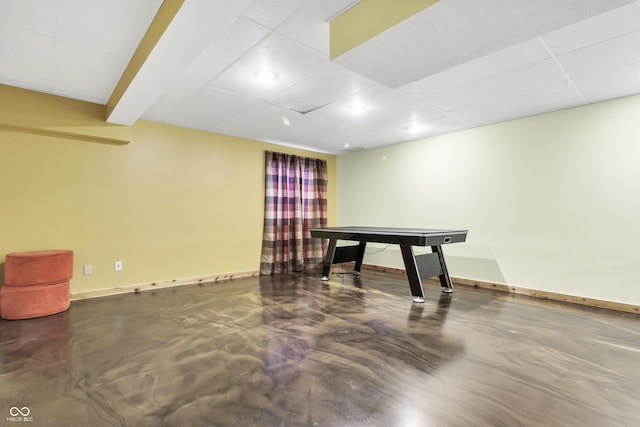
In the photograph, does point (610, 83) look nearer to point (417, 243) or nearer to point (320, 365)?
point (417, 243)

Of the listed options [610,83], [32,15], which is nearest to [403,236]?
[610,83]

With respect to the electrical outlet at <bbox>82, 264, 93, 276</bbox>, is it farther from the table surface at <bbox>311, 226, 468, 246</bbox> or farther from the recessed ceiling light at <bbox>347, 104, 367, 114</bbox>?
the recessed ceiling light at <bbox>347, 104, 367, 114</bbox>

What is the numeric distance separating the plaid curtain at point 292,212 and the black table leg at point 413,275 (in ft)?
7.24

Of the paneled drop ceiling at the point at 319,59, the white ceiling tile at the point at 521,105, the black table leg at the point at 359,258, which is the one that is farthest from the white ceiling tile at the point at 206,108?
the black table leg at the point at 359,258

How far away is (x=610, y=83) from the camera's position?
269 centimetres

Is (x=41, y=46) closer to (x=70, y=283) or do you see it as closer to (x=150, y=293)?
(x=70, y=283)

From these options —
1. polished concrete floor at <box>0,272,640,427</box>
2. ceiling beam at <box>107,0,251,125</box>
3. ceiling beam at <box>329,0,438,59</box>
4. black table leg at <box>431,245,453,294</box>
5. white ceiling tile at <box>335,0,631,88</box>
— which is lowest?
polished concrete floor at <box>0,272,640,427</box>

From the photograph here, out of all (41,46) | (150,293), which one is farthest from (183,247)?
(41,46)

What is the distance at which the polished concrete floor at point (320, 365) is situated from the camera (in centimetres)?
140

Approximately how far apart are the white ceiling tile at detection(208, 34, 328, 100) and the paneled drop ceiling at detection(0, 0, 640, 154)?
1cm

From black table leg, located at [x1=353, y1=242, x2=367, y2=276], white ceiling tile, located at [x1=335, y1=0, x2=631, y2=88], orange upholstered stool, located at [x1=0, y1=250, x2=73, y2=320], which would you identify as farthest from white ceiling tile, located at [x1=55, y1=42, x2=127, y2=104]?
black table leg, located at [x1=353, y1=242, x2=367, y2=276]

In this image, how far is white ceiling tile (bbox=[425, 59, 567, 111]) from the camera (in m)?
2.46

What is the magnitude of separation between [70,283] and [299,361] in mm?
2918

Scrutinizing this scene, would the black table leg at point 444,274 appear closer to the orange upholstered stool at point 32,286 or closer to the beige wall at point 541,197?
the beige wall at point 541,197
